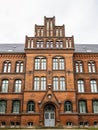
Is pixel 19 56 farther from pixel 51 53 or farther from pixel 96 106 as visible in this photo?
pixel 96 106

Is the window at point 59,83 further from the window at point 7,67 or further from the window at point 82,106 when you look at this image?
the window at point 7,67

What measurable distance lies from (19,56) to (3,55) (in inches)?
107

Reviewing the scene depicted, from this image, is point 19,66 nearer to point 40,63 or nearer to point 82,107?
point 40,63

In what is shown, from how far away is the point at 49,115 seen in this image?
32188 millimetres

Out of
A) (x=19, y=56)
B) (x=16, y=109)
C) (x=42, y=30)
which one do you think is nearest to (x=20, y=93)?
(x=16, y=109)

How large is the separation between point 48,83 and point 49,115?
4.78 m

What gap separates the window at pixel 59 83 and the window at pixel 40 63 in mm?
2745

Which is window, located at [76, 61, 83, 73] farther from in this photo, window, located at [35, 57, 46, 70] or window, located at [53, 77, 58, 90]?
window, located at [35, 57, 46, 70]

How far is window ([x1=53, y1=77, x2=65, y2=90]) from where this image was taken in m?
33.3

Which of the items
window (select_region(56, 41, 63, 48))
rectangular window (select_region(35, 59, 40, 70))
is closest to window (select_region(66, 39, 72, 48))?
window (select_region(56, 41, 63, 48))

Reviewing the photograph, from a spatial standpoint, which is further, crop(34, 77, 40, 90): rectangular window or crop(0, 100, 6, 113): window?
crop(0, 100, 6, 113): window

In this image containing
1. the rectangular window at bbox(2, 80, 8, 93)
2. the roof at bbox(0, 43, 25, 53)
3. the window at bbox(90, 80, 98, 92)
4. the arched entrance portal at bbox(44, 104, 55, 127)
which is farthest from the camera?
the roof at bbox(0, 43, 25, 53)

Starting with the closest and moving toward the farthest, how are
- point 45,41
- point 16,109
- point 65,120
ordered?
1. point 65,120
2. point 16,109
3. point 45,41

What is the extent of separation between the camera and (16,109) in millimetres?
33750
